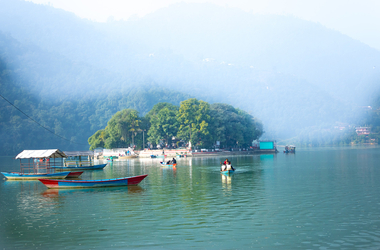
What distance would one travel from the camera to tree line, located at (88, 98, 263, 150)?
424ft

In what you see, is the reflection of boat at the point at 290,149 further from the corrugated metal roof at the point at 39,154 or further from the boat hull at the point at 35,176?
the boat hull at the point at 35,176

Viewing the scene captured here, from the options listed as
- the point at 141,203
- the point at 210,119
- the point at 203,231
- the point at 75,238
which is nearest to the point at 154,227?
the point at 203,231

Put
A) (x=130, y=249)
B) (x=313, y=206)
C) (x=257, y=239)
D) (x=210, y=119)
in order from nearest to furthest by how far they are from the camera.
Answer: (x=130, y=249)
(x=257, y=239)
(x=313, y=206)
(x=210, y=119)

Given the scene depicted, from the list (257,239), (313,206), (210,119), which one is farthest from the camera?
(210,119)

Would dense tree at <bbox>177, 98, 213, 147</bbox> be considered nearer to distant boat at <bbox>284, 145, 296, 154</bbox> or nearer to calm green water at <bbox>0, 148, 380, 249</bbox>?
distant boat at <bbox>284, 145, 296, 154</bbox>

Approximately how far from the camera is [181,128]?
130 meters

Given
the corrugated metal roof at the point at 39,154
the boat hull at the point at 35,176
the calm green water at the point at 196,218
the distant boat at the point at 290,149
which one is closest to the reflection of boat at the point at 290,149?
the distant boat at the point at 290,149

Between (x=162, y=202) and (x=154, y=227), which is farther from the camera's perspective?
(x=162, y=202)

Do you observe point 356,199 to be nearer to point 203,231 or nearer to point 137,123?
point 203,231

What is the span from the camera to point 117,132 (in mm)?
135375

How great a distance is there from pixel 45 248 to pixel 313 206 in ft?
59.8

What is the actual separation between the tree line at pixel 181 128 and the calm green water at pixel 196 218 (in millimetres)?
91541

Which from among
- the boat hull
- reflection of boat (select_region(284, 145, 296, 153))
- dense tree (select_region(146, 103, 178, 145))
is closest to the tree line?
dense tree (select_region(146, 103, 178, 145))

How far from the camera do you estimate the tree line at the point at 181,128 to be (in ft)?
424
